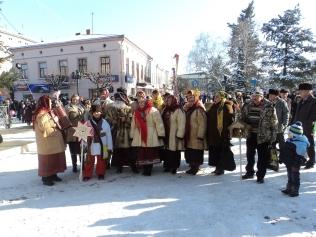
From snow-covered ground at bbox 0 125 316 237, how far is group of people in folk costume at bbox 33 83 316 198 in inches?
12.5

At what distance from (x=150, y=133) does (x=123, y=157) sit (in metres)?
0.94

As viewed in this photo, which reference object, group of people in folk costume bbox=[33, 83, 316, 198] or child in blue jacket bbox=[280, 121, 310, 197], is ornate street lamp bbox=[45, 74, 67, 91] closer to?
group of people in folk costume bbox=[33, 83, 316, 198]

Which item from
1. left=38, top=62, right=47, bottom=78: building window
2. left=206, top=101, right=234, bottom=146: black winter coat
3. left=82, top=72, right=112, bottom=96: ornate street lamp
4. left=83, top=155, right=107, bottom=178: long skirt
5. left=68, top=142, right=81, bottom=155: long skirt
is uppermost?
left=38, top=62, right=47, bottom=78: building window

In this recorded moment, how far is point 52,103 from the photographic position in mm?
7184

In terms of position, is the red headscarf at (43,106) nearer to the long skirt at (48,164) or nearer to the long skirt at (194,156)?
the long skirt at (48,164)

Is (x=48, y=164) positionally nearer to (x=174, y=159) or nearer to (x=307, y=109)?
(x=174, y=159)

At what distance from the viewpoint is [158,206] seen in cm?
531

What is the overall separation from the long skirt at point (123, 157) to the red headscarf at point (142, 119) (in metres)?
0.61

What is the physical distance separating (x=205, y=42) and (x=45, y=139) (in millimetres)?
46638

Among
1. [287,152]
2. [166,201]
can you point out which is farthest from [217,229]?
[287,152]

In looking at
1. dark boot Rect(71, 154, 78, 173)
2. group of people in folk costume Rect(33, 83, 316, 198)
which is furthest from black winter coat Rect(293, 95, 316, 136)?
dark boot Rect(71, 154, 78, 173)

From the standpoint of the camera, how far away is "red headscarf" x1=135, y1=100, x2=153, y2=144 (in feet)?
23.1

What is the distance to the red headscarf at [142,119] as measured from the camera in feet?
23.1

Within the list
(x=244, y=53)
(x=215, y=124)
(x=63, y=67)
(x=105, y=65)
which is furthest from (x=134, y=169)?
(x=63, y=67)
